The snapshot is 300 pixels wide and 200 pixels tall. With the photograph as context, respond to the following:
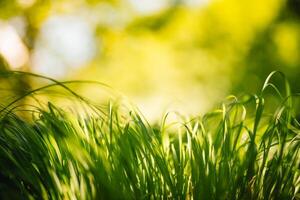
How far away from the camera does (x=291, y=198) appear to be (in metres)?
0.67

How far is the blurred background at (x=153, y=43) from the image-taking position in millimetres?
4852

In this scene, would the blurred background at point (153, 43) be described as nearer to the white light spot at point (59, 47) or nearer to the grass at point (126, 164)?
the white light spot at point (59, 47)

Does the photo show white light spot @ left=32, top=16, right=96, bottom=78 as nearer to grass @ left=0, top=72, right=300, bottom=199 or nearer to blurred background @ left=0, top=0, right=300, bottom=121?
blurred background @ left=0, top=0, right=300, bottom=121

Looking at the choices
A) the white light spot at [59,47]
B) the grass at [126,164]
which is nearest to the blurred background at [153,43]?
the white light spot at [59,47]

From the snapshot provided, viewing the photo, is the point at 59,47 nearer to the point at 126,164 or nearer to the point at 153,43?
the point at 153,43

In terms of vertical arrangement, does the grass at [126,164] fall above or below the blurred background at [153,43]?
below

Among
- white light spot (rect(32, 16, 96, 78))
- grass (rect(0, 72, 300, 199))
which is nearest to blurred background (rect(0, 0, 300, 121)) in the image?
white light spot (rect(32, 16, 96, 78))

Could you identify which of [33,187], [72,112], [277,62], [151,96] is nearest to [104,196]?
[33,187]

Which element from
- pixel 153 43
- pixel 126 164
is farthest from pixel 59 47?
pixel 126 164

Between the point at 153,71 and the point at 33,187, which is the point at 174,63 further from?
the point at 33,187

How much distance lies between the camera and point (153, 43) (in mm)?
5387

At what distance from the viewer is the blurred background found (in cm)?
485

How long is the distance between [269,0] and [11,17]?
2.90 meters

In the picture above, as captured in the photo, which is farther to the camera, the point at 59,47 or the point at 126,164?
the point at 59,47
